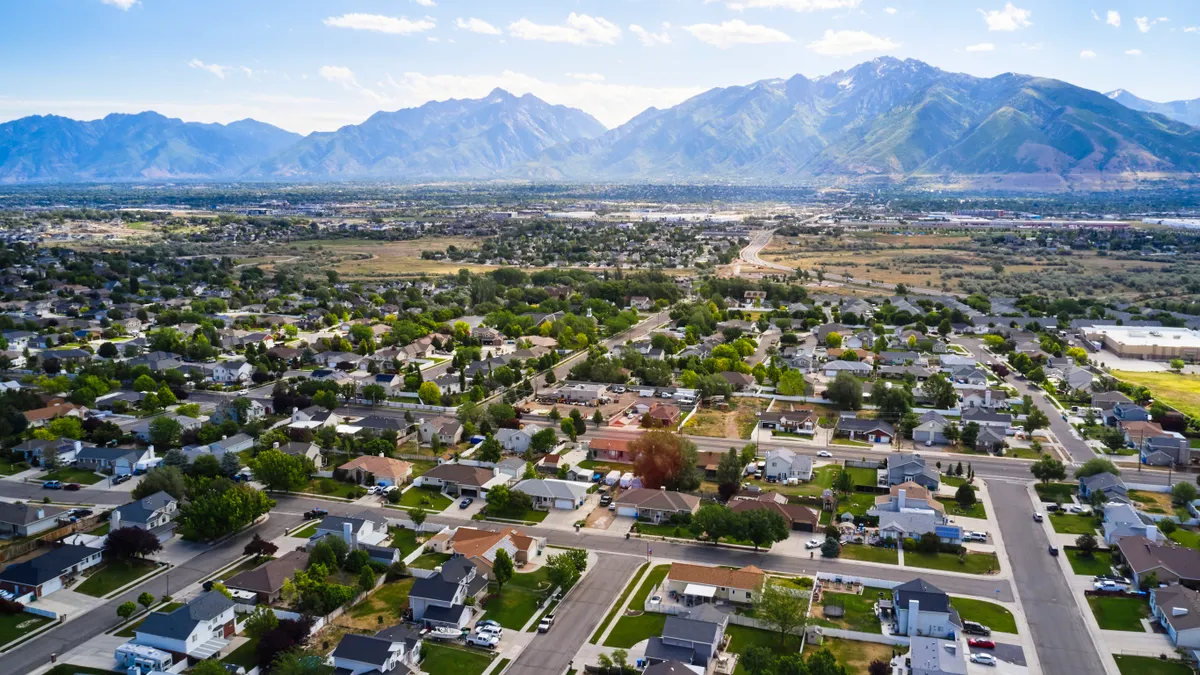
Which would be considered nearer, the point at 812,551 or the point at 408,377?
the point at 812,551

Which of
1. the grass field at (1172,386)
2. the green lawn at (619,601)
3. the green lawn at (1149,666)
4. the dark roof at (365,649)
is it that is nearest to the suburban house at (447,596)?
the dark roof at (365,649)

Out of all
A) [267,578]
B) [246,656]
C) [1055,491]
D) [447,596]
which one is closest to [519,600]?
[447,596]

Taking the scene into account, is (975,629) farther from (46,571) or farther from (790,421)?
(46,571)

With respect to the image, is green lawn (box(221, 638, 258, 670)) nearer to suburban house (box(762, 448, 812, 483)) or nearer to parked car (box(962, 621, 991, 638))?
parked car (box(962, 621, 991, 638))

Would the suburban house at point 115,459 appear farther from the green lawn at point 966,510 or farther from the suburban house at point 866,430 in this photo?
the green lawn at point 966,510

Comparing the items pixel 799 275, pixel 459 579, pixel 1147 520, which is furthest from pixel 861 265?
pixel 459 579

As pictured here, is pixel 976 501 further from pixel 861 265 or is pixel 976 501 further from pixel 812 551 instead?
pixel 861 265
